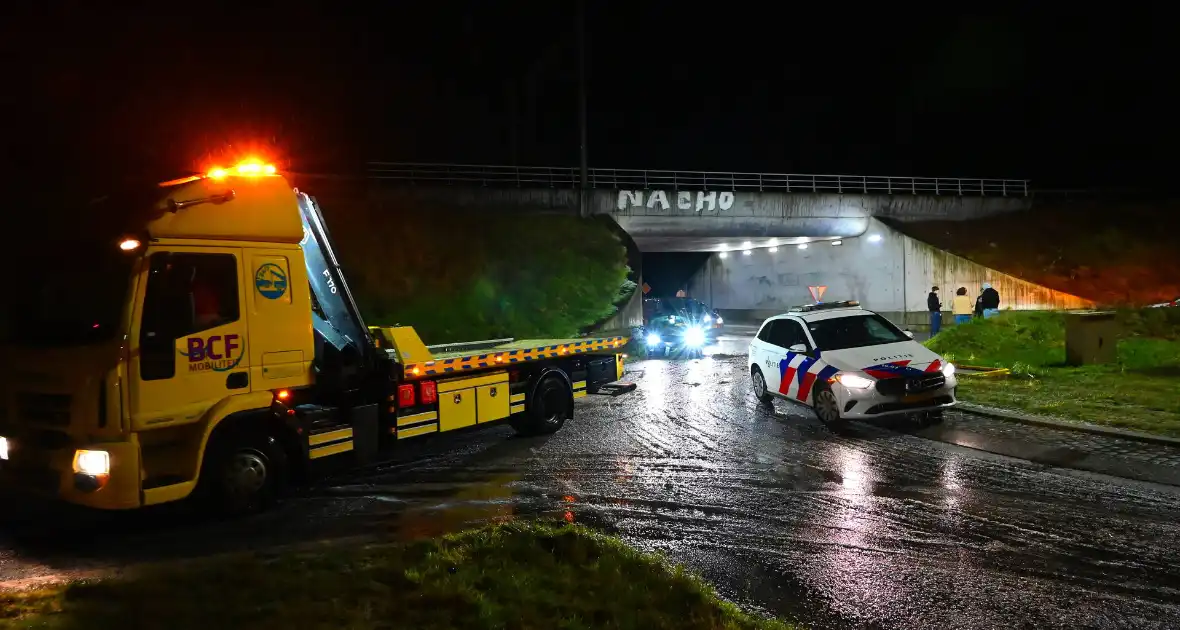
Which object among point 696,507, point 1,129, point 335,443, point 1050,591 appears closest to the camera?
point 1050,591

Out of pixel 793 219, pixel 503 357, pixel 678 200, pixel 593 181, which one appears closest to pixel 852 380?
pixel 503 357

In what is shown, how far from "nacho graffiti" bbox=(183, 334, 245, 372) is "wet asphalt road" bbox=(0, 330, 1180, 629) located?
133 centimetres

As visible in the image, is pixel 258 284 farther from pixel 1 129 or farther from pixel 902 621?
pixel 1 129

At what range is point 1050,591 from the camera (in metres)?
4.86

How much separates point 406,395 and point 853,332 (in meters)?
6.37

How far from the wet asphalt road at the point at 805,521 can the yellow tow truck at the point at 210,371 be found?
51 cm

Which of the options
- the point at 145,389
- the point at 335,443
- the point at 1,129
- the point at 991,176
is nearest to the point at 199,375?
the point at 145,389

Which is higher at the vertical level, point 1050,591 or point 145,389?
point 145,389

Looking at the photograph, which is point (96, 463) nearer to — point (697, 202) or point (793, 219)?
point (697, 202)

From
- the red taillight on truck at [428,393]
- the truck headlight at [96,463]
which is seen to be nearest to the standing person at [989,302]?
the red taillight on truck at [428,393]

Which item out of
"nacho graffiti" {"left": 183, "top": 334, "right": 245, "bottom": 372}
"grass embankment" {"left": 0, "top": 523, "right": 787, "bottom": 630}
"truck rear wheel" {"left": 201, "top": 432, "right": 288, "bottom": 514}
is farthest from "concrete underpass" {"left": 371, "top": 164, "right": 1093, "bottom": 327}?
"grass embankment" {"left": 0, "top": 523, "right": 787, "bottom": 630}

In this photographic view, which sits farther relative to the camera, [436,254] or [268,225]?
[436,254]

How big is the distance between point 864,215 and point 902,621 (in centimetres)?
3194

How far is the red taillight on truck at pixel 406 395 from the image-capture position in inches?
330
